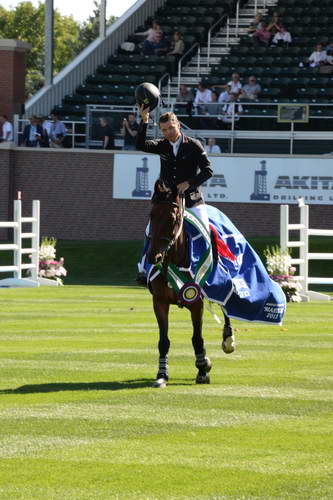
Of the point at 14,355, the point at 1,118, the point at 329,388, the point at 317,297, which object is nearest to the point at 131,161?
the point at 1,118

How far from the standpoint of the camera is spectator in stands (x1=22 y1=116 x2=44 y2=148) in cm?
3809

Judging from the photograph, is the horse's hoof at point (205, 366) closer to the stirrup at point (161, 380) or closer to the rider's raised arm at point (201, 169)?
the stirrup at point (161, 380)

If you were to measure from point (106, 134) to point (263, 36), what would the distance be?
668 centimetres

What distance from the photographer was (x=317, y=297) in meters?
23.4

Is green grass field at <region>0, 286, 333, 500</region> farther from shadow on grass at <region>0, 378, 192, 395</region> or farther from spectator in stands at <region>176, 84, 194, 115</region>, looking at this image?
spectator in stands at <region>176, 84, 194, 115</region>

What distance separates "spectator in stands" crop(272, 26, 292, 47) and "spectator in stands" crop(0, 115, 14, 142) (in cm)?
882

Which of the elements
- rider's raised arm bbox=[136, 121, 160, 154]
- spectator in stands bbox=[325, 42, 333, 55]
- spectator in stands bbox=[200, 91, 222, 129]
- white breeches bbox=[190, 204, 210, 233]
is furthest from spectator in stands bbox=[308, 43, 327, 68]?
rider's raised arm bbox=[136, 121, 160, 154]

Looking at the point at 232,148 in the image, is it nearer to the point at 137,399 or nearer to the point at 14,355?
the point at 14,355

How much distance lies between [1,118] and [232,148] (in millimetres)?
7685

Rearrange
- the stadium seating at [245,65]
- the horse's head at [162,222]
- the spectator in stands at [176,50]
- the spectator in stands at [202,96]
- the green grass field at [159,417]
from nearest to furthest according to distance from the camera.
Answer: the green grass field at [159,417] < the horse's head at [162,222] < the spectator in stands at [202,96] < the stadium seating at [245,65] < the spectator in stands at [176,50]

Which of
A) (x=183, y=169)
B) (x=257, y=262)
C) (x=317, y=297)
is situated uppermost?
(x=183, y=169)

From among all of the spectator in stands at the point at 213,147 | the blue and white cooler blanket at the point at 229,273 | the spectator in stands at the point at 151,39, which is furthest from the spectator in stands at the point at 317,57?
the blue and white cooler blanket at the point at 229,273

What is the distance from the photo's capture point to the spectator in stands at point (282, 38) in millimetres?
39750

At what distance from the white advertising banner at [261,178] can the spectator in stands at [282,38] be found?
594 centimetres
